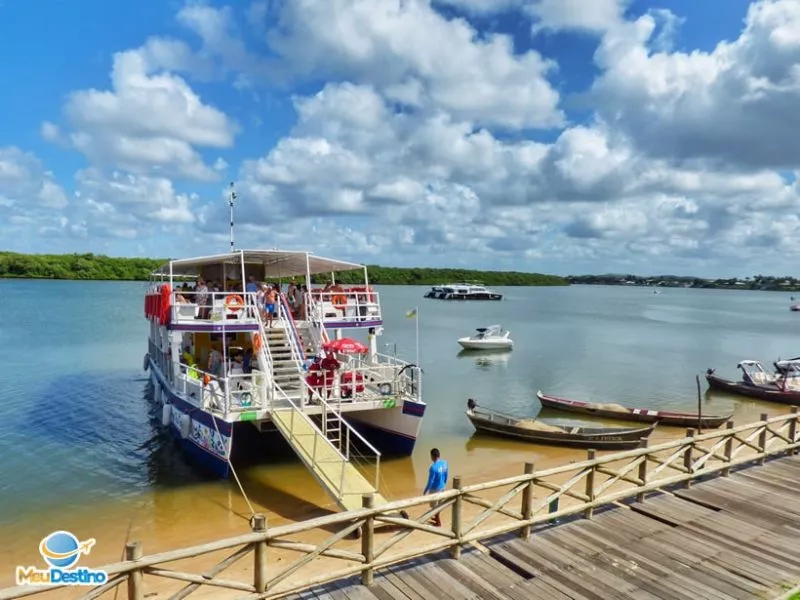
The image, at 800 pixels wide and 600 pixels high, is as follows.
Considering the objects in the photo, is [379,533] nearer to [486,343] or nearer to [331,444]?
[331,444]

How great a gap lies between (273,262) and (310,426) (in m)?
9.24

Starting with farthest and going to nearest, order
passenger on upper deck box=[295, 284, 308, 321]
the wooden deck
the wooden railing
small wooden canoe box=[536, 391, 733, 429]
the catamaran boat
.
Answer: small wooden canoe box=[536, 391, 733, 429], passenger on upper deck box=[295, 284, 308, 321], the catamaran boat, the wooden deck, the wooden railing

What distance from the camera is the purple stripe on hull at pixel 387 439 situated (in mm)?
18969

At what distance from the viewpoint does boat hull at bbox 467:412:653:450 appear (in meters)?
21.6

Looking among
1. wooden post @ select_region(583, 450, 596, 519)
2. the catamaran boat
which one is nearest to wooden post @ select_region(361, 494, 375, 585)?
wooden post @ select_region(583, 450, 596, 519)

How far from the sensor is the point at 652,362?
46688 millimetres

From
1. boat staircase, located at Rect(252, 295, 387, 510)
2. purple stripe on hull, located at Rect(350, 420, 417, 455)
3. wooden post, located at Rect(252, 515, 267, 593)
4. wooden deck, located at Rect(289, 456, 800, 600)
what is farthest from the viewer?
purple stripe on hull, located at Rect(350, 420, 417, 455)

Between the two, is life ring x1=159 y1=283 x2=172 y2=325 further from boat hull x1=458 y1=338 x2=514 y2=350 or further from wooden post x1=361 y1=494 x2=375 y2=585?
boat hull x1=458 y1=338 x2=514 y2=350

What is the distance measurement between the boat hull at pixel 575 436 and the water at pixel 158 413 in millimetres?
539

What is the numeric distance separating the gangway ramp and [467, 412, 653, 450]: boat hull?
29.6ft

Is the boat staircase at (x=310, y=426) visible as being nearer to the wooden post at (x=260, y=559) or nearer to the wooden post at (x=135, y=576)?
the wooden post at (x=260, y=559)

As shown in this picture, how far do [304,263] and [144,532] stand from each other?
1106cm

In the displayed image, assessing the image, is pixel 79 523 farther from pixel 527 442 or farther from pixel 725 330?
pixel 725 330

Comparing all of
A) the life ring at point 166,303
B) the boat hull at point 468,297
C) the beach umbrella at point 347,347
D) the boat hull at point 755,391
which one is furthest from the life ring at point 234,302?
the boat hull at point 468,297
